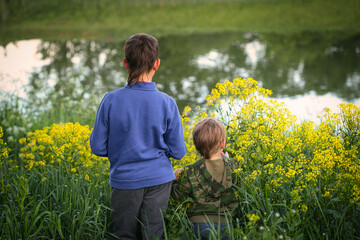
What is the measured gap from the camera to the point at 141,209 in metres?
2.42

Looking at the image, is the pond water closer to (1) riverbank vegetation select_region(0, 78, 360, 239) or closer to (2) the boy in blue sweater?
(1) riverbank vegetation select_region(0, 78, 360, 239)

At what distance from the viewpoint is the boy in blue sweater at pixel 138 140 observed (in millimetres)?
2324

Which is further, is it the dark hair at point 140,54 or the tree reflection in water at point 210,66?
the tree reflection in water at point 210,66

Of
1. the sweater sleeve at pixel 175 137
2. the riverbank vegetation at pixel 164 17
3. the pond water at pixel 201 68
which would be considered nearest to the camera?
the sweater sleeve at pixel 175 137

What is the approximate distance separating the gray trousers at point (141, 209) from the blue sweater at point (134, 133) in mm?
57

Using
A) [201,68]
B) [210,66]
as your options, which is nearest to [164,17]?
[210,66]

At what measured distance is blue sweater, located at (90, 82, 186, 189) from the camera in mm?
2324

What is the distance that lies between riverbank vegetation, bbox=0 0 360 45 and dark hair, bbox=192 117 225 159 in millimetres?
11749

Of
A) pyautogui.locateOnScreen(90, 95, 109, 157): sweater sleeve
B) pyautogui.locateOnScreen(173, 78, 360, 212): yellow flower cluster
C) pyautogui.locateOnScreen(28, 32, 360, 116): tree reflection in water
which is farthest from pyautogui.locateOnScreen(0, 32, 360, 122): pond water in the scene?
pyautogui.locateOnScreen(90, 95, 109, 157): sweater sleeve

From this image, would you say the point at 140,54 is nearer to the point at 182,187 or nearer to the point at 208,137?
the point at 208,137

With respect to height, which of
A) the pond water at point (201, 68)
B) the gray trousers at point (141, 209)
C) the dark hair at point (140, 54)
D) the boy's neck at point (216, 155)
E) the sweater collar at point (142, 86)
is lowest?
the gray trousers at point (141, 209)

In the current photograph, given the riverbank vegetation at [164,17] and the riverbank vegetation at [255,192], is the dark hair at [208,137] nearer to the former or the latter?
the riverbank vegetation at [255,192]

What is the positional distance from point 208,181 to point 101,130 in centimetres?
74

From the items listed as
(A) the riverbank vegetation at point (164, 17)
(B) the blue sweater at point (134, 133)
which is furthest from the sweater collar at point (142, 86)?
(A) the riverbank vegetation at point (164, 17)
